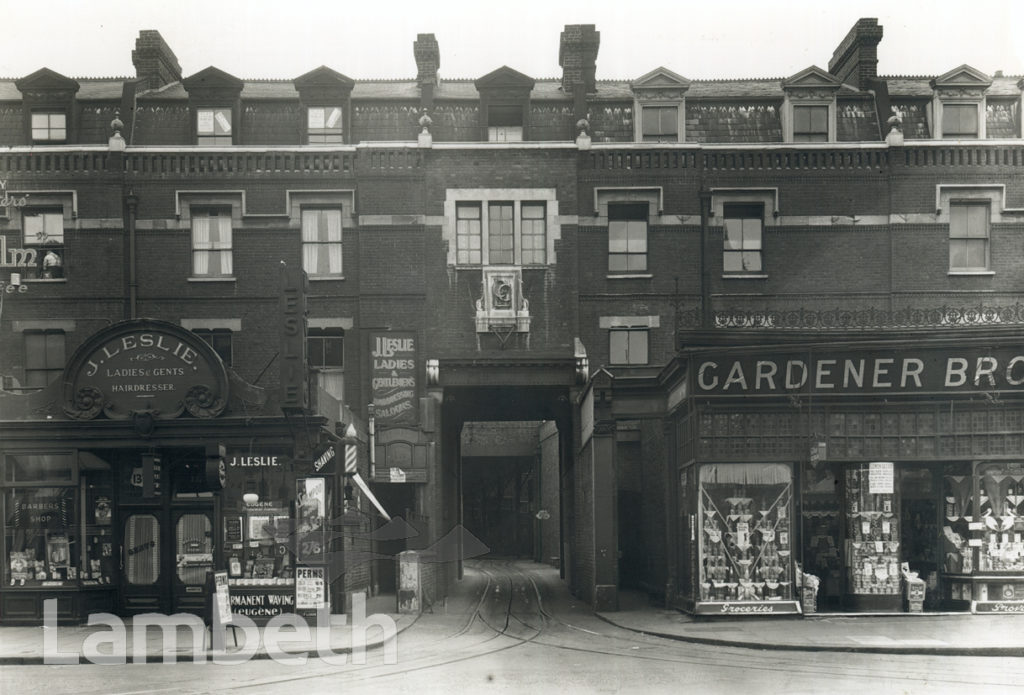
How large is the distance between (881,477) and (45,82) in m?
24.3

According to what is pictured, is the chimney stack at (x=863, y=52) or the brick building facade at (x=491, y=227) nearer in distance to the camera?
the brick building facade at (x=491, y=227)

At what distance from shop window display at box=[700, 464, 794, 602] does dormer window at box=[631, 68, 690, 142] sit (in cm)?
1232

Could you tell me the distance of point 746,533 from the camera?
2339 centimetres

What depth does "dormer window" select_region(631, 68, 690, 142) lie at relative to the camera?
32.7 meters

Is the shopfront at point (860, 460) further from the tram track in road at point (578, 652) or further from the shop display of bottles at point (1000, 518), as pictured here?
the tram track in road at point (578, 652)

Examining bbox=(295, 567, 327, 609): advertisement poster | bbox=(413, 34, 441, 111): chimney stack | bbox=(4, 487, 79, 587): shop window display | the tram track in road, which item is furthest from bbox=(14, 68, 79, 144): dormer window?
the tram track in road

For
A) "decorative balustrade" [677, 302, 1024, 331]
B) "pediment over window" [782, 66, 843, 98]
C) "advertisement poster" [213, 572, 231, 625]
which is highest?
"pediment over window" [782, 66, 843, 98]

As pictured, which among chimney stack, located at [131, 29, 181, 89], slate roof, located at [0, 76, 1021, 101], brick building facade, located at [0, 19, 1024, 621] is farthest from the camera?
chimney stack, located at [131, 29, 181, 89]

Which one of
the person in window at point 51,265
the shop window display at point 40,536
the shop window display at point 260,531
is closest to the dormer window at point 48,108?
the person in window at point 51,265

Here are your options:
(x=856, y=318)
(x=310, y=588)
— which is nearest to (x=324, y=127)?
(x=310, y=588)

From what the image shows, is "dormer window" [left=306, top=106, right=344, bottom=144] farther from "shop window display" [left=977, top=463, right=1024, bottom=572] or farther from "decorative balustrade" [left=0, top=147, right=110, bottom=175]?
"shop window display" [left=977, top=463, right=1024, bottom=572]

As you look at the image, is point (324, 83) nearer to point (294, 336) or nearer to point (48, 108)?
point (48, 108)

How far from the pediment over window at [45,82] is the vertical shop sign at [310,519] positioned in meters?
15.6

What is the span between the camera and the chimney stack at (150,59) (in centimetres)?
3488
